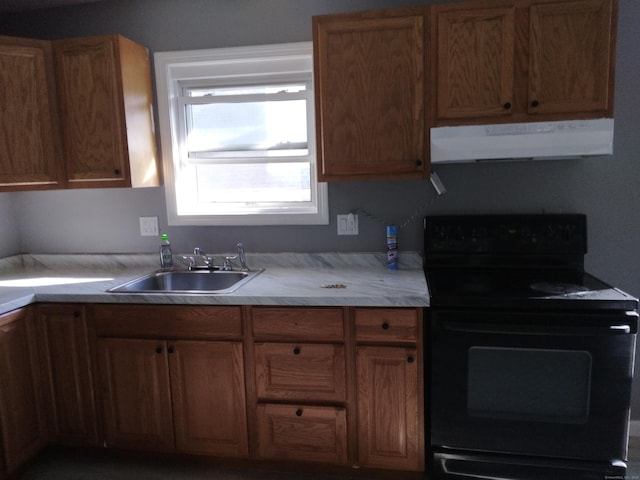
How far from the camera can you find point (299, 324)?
6.20 feet

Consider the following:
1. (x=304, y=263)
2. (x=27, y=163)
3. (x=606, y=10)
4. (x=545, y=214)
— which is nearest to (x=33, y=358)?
(x=27, y=163)

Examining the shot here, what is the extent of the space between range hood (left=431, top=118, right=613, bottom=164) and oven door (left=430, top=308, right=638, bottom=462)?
663 millimetres

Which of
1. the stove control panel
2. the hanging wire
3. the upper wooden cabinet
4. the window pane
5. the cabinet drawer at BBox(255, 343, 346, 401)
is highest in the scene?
the upper wooden cabinet

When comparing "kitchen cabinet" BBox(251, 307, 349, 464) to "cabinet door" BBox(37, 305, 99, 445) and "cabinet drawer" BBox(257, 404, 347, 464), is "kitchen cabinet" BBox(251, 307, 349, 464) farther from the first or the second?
"cabinet door" BBox(37, 305, 99, 445)

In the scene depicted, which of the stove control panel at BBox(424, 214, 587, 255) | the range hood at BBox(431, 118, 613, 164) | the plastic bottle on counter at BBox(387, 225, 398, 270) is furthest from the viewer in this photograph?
the plastic bottle on counter at BBox(387, 225, 398, 270)

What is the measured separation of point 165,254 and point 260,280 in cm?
69

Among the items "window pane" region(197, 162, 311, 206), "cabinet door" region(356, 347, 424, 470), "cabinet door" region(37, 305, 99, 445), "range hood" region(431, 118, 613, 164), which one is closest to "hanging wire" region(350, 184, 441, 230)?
"window pane" region(197, 162, 311, 206)

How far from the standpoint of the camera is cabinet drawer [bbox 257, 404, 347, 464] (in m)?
1.92

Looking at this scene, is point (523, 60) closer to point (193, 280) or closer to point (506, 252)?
point (506, 252)

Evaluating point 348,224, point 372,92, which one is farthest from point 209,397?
point 372,92

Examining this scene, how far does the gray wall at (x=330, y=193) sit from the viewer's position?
2188mm

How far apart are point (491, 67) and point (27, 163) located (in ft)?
7.64

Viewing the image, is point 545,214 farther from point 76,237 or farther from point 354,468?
point 76,237

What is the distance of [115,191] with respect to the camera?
2.63 meters
